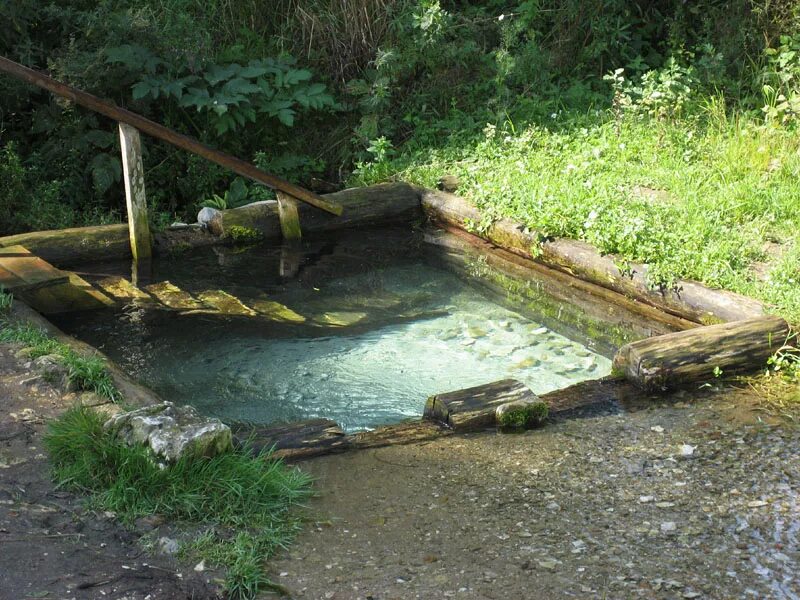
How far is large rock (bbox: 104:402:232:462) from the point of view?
12.7 feet

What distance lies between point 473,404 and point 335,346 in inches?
63.0

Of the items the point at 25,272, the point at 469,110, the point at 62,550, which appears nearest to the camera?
the point at 62,550

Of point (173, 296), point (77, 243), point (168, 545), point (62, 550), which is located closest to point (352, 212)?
point (173, 296)

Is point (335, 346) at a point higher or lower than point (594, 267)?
lower

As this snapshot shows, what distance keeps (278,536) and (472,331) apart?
10.2ft

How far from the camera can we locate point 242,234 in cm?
827

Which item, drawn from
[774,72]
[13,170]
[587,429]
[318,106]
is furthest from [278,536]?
[774,72]

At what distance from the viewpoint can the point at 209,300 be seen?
A: 7074mm

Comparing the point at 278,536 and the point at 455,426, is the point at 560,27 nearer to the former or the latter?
the point at 455,426

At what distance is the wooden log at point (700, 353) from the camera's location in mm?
5344

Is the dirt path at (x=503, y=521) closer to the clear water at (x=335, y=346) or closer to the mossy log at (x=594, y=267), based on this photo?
the clear water at (x=335, y=346)

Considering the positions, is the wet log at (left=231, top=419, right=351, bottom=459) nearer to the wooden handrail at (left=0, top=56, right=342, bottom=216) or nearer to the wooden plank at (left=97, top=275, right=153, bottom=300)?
the wooden plank at (left=97, top=275, right=153, bottom=300)

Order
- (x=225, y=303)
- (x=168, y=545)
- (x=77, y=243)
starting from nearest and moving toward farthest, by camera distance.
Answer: (x=168, y=545), (x=225, y=303), (x=77, y=243)

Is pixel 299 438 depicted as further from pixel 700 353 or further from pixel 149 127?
pixel 149 127
